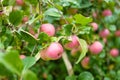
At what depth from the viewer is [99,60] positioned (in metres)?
1.48

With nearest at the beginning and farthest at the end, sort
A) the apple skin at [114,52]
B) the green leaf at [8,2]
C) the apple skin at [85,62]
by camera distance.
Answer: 1. the green leaf at [8,2]
2. the apple skin at [85,62]
3. the apple skin at [114,52]

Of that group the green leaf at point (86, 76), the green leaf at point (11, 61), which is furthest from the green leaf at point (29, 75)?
the green leaf at point (86, 76)

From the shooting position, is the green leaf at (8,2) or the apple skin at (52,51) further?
the green leaf at (8,2)

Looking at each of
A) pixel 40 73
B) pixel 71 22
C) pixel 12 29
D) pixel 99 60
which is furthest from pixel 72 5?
pixel 40 73

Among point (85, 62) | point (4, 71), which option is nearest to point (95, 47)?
point (85, 62)

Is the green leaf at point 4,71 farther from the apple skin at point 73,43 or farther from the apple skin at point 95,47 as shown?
the apple skin at point 95,47

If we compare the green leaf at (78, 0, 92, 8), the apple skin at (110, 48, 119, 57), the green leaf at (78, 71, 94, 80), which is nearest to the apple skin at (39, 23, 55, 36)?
the green leaf at (78, 71, 94, 80)

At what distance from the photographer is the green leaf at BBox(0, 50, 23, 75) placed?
52cm

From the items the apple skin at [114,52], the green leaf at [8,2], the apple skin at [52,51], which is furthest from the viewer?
the apple skin at [114,52]

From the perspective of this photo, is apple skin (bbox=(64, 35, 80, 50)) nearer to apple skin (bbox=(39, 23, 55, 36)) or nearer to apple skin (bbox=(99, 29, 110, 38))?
apple skin (bbox=(39, 23, 55, 36))

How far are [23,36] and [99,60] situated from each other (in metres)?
0.64

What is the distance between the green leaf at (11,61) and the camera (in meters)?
0.52

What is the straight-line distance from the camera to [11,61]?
53cm

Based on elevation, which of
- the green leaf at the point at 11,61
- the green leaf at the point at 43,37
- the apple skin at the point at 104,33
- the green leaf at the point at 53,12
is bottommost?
the apple skin at the point at 104,33
